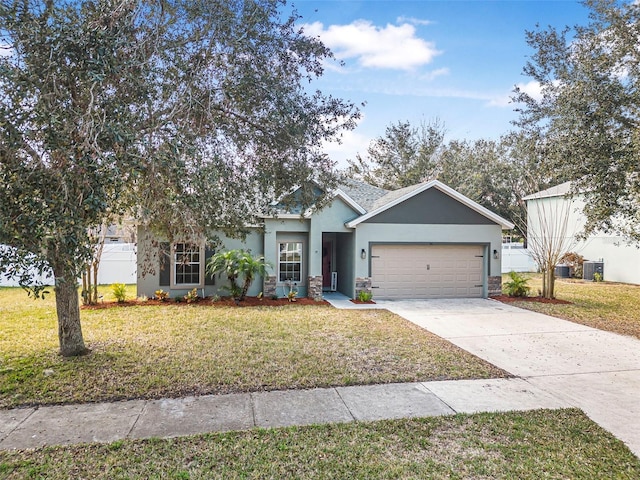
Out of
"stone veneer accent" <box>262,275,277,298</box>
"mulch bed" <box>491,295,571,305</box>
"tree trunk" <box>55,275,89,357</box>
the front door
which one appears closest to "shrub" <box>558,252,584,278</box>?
"mulch bed" <box>491,295,571,305</box>

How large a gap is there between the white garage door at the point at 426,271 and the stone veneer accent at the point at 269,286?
364 cm

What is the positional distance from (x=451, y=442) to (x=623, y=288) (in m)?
18.3

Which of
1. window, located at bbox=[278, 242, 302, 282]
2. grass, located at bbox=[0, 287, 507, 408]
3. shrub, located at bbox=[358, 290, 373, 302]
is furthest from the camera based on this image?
window, located at bbox=[278, 242, 302, 282]

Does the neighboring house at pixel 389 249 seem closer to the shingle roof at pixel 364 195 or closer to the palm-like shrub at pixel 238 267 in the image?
the palm-like shrub at pixel 238 267

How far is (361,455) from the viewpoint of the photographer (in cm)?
403

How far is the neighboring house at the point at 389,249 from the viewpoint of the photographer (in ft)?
46.3

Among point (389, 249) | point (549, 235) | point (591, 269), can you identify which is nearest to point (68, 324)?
point (389, 249)

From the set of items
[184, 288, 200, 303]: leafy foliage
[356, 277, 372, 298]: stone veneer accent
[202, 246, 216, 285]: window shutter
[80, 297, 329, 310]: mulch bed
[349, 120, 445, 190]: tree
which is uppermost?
[349, 120, 445, 190]: tree

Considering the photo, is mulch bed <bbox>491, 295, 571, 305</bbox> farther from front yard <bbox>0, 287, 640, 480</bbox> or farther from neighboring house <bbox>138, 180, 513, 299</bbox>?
front yard <bbox>0, 287, 640, 480</bbox>

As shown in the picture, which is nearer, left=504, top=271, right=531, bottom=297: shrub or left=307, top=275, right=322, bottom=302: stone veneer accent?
left=307, top=275, right=322, bottom=302: stone veneer accent

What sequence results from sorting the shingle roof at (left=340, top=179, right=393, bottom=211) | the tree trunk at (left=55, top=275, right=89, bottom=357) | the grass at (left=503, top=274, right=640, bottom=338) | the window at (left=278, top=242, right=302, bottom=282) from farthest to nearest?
the shingle roof at (left=340, top=179, right=393, bottom=211) → the window at (left=278, top=242, right=302, bottom=282) → the grass at (left=503, top=274, right=640, bottom=338) → the tree trunk at (left=55, top=275, right=89, bottom=357)

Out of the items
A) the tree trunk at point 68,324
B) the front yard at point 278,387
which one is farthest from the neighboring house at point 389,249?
the tree trunk at point 68,324

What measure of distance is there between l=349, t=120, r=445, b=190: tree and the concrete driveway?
19503 mm

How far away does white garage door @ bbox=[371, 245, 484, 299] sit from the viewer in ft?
48.3
